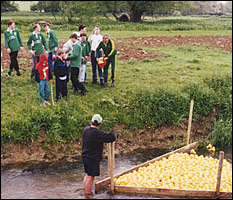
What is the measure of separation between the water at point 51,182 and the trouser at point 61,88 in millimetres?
2538

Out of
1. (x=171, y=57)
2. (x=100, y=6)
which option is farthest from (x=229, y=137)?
(x=100, y=6)

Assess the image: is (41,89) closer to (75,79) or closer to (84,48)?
(75,79)

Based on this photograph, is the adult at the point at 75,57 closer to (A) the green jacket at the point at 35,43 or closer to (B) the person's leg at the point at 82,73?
(B) the person's leg at the point at 82,73

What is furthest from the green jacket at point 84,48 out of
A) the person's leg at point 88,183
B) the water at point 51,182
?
the person's leg at point 88,183

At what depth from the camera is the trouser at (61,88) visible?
1157 cm

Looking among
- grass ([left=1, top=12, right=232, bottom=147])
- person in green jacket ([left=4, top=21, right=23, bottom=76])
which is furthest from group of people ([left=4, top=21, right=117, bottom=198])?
grass ([left=1, top=12, right=232, bottom=147])

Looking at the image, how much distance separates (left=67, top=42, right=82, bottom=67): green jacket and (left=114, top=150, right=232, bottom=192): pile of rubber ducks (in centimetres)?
421

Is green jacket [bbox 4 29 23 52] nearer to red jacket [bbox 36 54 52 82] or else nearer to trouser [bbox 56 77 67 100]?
red jacket [bbox 36 54 52 82]

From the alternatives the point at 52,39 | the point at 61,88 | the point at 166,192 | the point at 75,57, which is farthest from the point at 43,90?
the point at 166,192

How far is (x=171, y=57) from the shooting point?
19.2m

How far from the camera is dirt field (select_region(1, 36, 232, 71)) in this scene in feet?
54.2

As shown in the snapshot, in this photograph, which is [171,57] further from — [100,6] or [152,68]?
[100,6]

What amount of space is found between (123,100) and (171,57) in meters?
7.26

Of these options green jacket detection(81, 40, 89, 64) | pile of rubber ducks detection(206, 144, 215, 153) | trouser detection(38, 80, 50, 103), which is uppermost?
green jacket detection(81, 40, 89, 64)
